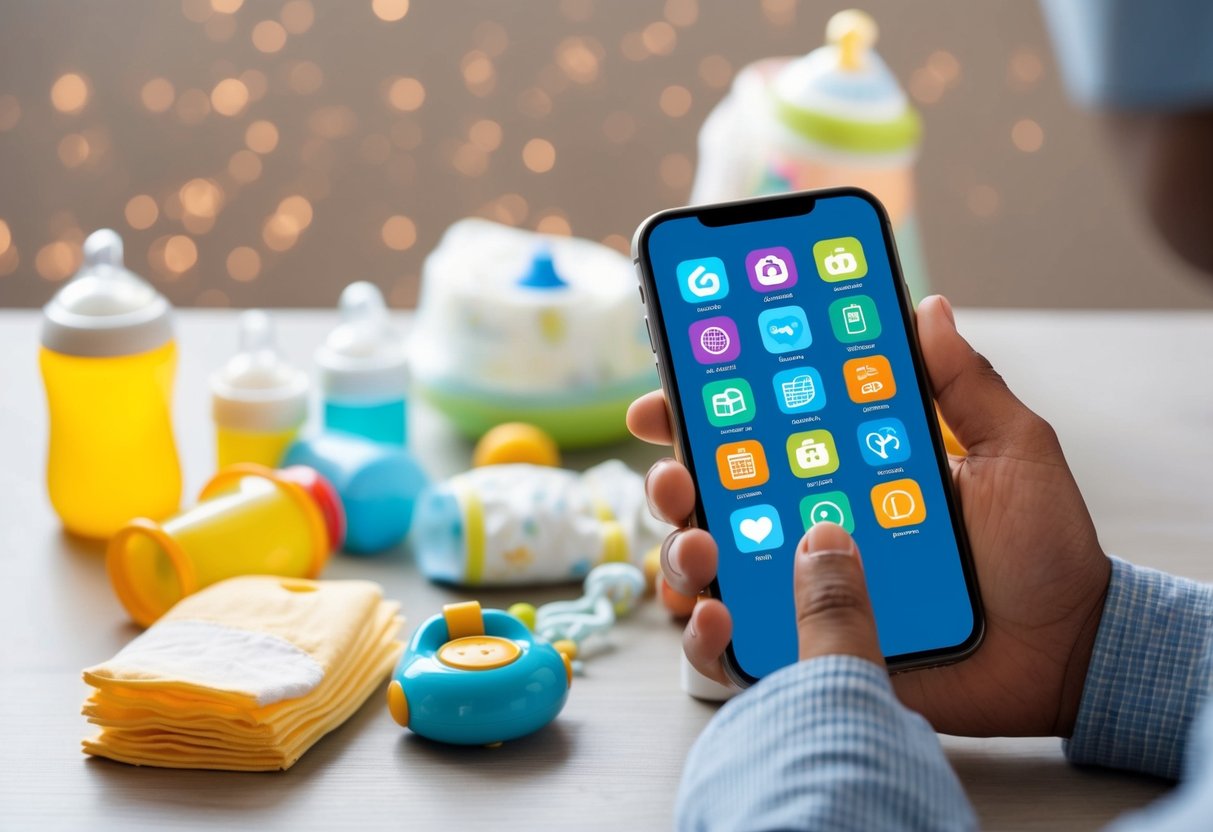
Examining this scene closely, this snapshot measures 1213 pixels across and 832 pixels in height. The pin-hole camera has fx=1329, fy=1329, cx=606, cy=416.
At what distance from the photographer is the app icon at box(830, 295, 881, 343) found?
0.64 meters

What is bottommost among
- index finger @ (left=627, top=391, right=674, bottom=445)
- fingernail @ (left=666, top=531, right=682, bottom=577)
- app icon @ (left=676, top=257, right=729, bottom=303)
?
fingernail @ (left=666, top=531, right=682, bottom=577)

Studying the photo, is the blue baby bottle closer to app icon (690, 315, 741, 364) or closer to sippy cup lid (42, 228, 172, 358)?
sippy cup lid (42, 228, 172, 358)

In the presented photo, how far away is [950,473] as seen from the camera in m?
0.63

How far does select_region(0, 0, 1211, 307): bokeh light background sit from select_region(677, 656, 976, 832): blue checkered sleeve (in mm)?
1551

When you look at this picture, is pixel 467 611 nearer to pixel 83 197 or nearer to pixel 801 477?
pixel 801 477

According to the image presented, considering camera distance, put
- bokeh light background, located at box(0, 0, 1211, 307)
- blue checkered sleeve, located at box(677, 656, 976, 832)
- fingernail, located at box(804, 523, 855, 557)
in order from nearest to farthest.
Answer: blue checkered sleeve, located at box(677, 656, 976, 832) → fingernail, located at box(804, 523, 855, 557) → bokeh light background, located at box(0, 0, 1211, 307)

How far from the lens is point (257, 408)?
873 millimetres

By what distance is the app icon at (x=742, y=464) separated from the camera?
61 centimetres

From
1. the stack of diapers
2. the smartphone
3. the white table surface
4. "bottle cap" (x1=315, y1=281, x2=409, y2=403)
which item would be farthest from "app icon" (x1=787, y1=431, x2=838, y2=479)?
"bottle cap" (x1=315, y1=281, x2=409, y2=403)

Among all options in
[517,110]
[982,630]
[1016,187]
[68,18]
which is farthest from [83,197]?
[982,630]

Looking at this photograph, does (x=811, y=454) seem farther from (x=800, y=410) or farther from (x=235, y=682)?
(x=235, y=682)

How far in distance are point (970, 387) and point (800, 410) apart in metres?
0.09

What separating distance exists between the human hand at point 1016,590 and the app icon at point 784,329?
0.25 ft

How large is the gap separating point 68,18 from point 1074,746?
1.79m
